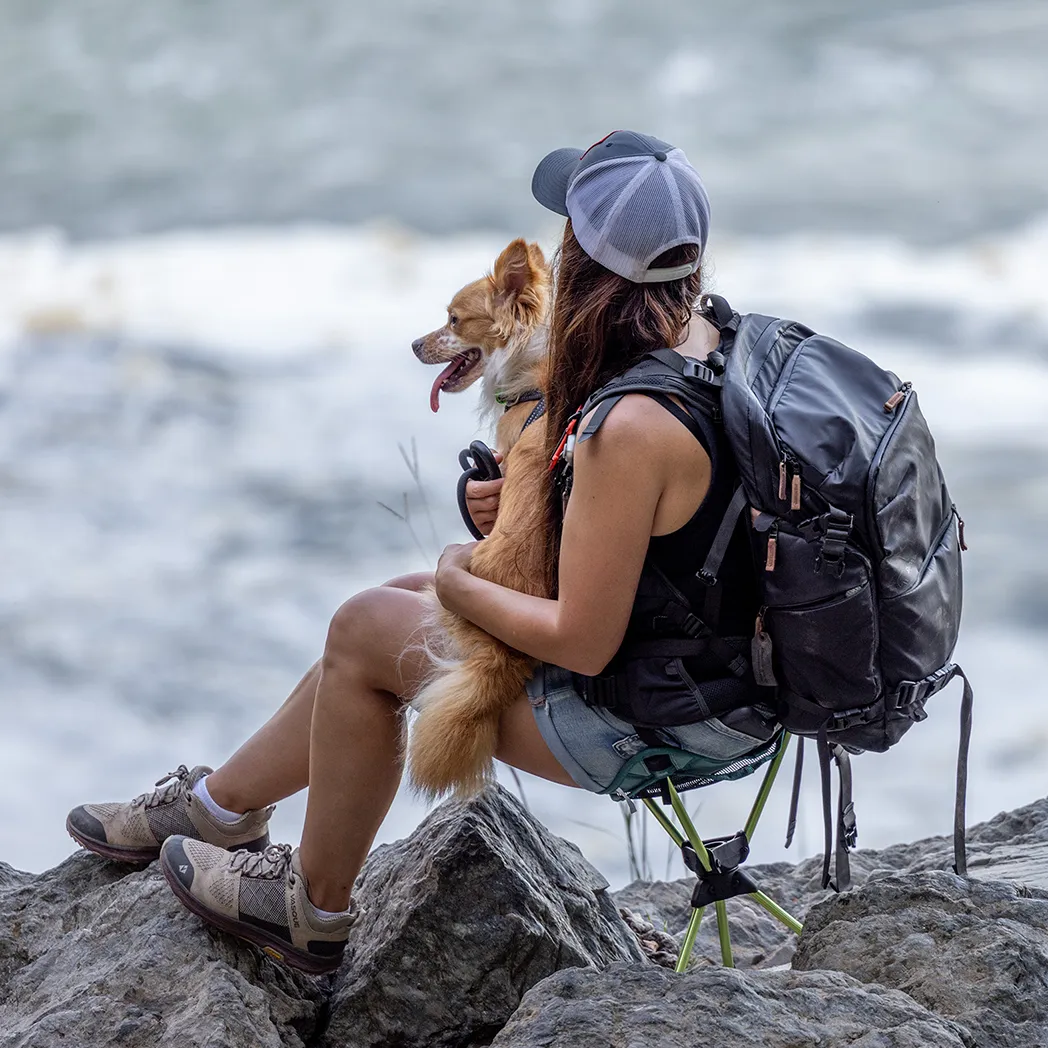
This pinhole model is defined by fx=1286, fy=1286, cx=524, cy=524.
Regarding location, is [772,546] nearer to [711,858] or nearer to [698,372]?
[698,372]

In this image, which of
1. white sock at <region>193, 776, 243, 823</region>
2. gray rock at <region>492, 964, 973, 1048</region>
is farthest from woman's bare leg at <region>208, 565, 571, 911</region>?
gray rock at <region>492, 964, 973, 1048</region>

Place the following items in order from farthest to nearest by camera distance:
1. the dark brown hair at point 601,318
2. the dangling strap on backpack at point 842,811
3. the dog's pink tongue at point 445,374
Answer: the dog's pink tongue at point 445,374, the dangling strap on backpack at point 842,811, the dark brown hair at point 601,318

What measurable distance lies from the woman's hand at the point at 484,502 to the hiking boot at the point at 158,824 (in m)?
0.83

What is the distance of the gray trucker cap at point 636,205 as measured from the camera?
2160 millimetres

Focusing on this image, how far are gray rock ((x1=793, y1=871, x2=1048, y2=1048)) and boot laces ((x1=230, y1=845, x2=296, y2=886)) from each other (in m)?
1.03

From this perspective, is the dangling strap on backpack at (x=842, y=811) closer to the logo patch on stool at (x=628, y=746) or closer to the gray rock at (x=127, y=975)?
the logo patch on stool at (x=628, y=746)

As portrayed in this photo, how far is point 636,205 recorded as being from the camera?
2.16 metres

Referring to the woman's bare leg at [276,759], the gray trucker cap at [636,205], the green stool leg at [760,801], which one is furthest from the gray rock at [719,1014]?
the gray trucker cap at [636,205]

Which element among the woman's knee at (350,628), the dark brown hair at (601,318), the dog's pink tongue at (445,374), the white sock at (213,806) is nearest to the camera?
the dark brown hair at (601,318)

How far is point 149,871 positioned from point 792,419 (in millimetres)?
1763

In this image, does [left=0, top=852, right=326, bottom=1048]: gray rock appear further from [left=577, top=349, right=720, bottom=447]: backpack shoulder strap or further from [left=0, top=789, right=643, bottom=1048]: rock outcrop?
[left=577, top=349, right=720, bottom=447]: backpack shoulder strap

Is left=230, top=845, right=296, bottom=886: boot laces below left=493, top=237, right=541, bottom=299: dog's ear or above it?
below

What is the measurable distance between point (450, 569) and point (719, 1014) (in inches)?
35.5

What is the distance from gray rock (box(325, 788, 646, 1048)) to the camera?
2643 mm
